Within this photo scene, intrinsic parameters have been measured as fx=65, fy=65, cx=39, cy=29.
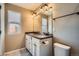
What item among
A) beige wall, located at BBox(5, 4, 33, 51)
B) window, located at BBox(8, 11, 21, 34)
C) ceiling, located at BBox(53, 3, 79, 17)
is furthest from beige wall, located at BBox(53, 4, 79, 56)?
window, located at BBox(8, 11, 21, 34)

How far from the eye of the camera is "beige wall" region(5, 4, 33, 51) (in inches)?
63.0

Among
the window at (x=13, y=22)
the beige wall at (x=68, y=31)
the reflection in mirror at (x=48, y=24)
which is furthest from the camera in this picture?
the window at (x=13, y=22)

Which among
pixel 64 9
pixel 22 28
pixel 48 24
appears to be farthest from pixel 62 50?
pixel 22 28

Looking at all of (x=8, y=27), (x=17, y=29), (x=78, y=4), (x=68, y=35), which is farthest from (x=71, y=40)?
(x=8, y=27)

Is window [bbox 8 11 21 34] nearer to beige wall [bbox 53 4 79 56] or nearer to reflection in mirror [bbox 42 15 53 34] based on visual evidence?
reflection in mirror [bbox 42 15 53 34]

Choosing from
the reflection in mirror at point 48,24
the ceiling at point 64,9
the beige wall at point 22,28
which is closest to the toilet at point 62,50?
the reflection in mirror at point 48,24

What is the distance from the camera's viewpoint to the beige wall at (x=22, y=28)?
1.60 m

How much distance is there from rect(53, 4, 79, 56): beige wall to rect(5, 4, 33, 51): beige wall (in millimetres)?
764

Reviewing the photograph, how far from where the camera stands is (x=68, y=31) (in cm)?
110

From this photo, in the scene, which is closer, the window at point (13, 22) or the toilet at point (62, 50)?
the toilet at point (62, 50)

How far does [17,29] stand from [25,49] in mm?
562

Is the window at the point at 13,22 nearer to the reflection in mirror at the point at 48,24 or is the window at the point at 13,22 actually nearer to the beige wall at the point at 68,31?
the reflection in mirror at the point at 48,24

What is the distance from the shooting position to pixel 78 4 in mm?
969

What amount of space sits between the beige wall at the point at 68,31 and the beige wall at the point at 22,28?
0.76m
